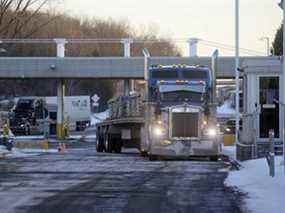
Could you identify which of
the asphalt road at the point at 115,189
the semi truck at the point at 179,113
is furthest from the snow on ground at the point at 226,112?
A: the asphalt road at the point at 115,189

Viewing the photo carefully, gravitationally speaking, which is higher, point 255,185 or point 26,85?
point 26,85

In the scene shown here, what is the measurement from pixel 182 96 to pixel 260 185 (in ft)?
44.8

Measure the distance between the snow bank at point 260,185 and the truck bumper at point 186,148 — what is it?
5699mm

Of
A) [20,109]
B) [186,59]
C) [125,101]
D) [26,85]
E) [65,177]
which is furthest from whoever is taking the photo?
[26,85]

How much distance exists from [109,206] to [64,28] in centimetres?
8261

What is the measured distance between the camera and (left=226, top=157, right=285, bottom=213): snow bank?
14.9 meters

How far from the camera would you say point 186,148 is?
3116 cm

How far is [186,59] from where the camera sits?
5588cm

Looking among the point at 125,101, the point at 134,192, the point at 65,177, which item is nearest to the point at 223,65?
the point at 125,101

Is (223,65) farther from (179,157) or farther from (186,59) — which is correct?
(179,157)

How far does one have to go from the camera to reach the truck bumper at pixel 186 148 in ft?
102

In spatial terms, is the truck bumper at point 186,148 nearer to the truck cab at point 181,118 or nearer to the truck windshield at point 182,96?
the truck cab at point 181,118

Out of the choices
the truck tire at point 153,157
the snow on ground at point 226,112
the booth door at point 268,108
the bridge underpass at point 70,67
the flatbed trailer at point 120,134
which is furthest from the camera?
the snow on ground at point 226,112

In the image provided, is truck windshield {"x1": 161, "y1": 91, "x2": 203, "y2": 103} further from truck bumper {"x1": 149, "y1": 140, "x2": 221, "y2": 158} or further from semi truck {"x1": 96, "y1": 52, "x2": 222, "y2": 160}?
truck bumper {"x1": 149, "y1": 140, "x2": 221, "y2": 158}
